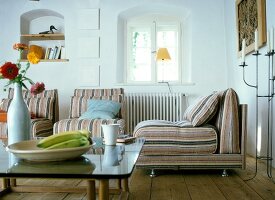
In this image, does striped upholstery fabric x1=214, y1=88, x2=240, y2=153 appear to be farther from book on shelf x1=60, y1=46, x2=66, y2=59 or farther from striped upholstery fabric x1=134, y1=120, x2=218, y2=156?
book on shelf x1=60, y1=46, x2=66, y2=59

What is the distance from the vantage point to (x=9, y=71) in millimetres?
1583

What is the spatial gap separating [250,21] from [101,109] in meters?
1.88

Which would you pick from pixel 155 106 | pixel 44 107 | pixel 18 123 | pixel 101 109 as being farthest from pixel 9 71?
pixel 155 106

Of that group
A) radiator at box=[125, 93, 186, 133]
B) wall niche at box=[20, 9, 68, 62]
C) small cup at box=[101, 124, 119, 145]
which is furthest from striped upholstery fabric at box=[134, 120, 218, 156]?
wall niche at box=[20, 9, 68, 62]

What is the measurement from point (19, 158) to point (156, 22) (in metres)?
4.19

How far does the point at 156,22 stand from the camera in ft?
17.0

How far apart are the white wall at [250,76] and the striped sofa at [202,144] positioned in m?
0.64

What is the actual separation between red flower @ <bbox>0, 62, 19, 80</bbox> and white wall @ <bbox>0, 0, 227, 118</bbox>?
322 cm

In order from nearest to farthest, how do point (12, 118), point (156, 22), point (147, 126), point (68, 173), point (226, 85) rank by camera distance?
point (68, 173) < point (12, 118) < point (147, 126) < point (226, 85) < point (156, 22)

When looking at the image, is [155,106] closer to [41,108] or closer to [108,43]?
[108,43]

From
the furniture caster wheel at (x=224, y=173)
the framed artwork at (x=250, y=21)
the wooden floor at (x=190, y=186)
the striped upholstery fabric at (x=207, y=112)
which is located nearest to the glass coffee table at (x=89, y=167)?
the wooden floor at (x=190, y=186)

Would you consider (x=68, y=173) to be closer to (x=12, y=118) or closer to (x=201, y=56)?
(x=12, y=118)

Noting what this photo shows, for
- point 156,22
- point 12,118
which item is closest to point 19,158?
point 12,118

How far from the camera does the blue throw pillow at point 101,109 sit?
11.7 ft
